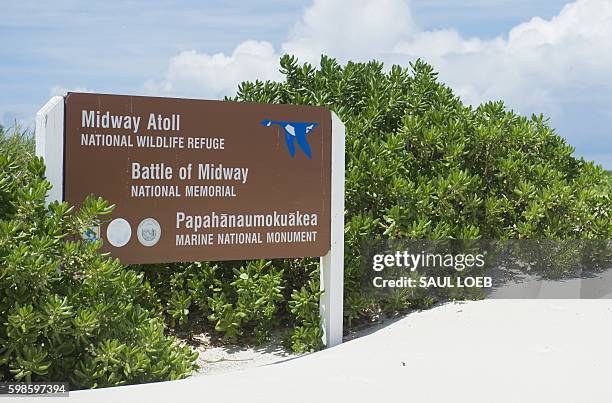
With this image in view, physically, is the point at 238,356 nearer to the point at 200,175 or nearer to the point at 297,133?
the point at 200,175

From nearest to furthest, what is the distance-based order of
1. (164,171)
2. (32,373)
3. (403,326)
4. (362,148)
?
(32,373) < (164,171) < (403,326) < (362,148)

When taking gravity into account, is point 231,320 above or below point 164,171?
below

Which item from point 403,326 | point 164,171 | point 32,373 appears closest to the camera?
point 32,373

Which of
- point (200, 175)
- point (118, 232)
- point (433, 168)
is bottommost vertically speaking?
point (118, 232)

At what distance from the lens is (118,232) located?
6.14 m

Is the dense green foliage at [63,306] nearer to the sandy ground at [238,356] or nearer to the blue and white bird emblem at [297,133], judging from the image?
the sandy ground at [238,356]

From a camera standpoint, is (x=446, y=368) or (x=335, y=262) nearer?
(x=446, y=368)

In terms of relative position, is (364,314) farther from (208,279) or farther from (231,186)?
(231,186)

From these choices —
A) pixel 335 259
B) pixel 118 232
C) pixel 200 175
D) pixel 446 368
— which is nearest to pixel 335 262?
pixel 335 259

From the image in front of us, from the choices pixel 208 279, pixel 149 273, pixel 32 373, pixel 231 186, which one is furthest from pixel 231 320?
pixel 32 373

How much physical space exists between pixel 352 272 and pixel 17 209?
3.41 meters

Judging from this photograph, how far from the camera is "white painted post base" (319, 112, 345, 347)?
7.05 meters

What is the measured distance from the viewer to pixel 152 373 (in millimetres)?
5633

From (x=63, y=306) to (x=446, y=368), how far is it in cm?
284
